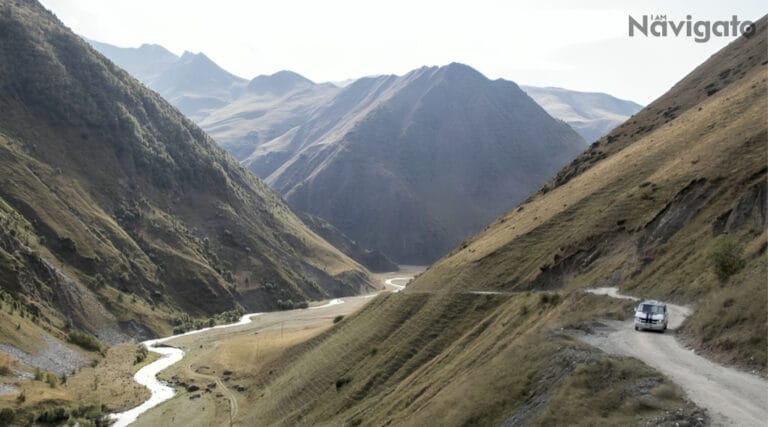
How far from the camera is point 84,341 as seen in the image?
115250 millimetres

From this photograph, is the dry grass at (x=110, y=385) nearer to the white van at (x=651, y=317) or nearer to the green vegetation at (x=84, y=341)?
the green vegetation at (x=84, y=341)

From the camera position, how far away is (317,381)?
68562 millimetres

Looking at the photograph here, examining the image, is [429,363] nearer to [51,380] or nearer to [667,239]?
[667,239]

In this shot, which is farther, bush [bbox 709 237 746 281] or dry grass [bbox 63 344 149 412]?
dry grass [bbox 63 344 149 412]

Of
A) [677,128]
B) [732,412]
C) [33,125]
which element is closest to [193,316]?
[33,125]

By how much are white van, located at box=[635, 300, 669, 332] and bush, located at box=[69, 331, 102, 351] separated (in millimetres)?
112293

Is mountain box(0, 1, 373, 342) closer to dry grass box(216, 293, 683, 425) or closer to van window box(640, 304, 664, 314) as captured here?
dry grass box(216, 293, 683, 425)

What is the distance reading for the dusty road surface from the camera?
73.3ft

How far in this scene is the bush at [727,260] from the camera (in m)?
35.6

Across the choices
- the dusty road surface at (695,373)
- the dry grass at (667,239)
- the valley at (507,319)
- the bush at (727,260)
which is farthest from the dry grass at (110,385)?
the bush at (727,260)

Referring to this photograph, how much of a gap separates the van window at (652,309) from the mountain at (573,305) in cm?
176

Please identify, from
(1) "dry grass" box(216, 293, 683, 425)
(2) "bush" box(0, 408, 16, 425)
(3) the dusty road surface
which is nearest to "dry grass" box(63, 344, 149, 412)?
(2) "bush" box(0, 408, 16, 425)

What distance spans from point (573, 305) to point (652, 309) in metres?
7.08

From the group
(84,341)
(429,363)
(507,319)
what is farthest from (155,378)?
(507,319)
